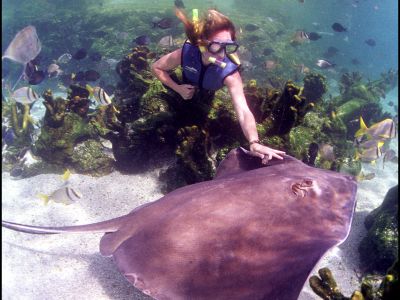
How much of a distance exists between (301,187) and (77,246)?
10.8 feet

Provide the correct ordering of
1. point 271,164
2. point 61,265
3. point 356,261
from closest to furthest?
point 271,164
point 61,265
point 356,261

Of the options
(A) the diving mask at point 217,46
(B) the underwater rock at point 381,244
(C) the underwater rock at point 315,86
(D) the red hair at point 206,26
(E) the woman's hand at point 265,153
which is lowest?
(C) the underwater rock at point 315,86

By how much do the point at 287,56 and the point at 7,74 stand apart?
18950 mm

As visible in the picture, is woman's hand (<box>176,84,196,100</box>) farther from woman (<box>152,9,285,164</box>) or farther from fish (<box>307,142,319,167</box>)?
fish (<box>307,142,319,167</box>)

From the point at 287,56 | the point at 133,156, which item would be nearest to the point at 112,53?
the point at 287,56

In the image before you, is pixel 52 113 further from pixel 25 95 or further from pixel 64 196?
pixel 64 196

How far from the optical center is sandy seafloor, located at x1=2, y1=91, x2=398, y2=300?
11.8 feet

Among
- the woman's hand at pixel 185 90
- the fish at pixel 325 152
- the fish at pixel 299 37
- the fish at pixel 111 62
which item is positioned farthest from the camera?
the fish at pixel 111 62

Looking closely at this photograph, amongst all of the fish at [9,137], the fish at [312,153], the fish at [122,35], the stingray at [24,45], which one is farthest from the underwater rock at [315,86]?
the fish at [122,35]

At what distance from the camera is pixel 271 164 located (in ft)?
12.1

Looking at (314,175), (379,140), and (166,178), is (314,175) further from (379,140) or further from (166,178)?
(379,140)

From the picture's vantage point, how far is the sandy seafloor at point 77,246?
141 inches

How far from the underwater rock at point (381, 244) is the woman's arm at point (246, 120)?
2.29 meters

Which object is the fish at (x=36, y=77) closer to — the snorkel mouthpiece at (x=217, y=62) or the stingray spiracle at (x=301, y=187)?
the snorkel mouthpiece at (x=217, y=62)
